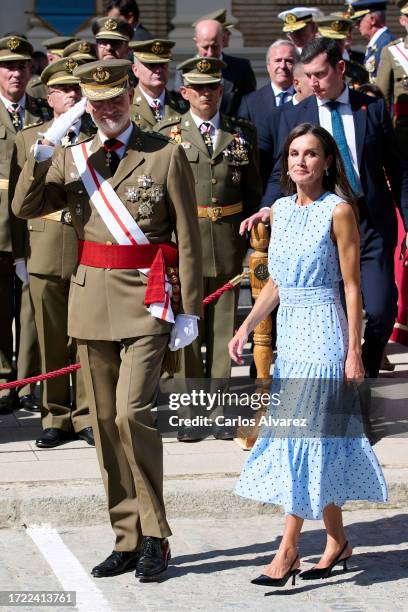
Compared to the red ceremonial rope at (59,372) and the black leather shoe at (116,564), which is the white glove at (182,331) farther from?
the red ceremonial rope at (59,372)

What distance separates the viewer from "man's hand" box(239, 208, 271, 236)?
7.25m

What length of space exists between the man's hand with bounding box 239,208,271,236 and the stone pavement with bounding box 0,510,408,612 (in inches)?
58.6

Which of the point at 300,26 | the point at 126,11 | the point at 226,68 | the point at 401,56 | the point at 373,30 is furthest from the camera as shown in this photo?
the point at 373,30

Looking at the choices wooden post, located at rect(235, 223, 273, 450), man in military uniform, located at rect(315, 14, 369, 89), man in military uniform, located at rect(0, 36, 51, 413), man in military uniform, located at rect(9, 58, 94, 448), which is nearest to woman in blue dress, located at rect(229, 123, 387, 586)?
wooden post, located at rect(235, 223, 273, 450)

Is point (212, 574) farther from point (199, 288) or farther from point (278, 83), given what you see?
point (278, 83)

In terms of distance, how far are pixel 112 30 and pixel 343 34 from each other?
1619 millimetres

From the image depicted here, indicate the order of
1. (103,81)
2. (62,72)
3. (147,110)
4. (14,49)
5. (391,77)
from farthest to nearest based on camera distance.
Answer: (391,77)
(147,110)
(14,49)
(62,72)
(103,81)

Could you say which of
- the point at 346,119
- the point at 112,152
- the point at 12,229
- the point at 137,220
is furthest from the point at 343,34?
the point at 137,220

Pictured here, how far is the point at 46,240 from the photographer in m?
7.91

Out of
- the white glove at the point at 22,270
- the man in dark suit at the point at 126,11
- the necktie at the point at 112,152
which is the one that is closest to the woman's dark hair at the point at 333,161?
the necktie at the point at 112,152

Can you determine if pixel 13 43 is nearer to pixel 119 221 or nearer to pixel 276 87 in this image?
pixel 276 87

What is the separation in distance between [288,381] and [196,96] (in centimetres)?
250

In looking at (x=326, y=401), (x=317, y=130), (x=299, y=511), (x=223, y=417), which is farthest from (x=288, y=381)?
(x=223, y=417)

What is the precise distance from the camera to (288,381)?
598 cm
